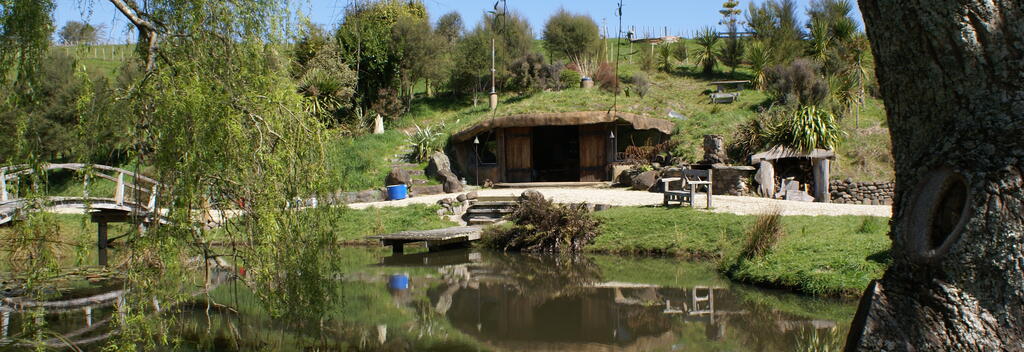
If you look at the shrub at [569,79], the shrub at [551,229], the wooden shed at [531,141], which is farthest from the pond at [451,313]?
the shrub at [569,79]

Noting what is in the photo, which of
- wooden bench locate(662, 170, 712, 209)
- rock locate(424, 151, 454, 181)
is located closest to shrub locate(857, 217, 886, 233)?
wooden bench locate(662, 170, 712, 209)

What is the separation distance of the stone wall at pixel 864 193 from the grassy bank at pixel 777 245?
4721 millimetres

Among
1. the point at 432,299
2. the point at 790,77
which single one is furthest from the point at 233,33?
the point at 790,77

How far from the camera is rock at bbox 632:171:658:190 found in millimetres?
20767

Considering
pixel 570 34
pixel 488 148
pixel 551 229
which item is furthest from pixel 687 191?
pixel 570 34

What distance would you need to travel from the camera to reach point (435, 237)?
599 inches

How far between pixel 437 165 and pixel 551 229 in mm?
8781

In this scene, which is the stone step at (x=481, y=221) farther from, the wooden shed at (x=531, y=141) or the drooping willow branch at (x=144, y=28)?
the drooping willow branch at (x=144, y=28)

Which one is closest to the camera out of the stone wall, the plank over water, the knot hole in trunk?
the knot hole in trunk

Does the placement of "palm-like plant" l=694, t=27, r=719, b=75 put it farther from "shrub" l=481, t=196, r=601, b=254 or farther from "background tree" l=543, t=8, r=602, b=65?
"shrub" l=481, t=196, r=601, b=254

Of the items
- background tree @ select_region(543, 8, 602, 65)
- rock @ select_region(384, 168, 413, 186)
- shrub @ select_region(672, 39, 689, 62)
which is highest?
background tree @ select_region(543, 8, 602, 65)

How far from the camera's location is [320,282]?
655 cm

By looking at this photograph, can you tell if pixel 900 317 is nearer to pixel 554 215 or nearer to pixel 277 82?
pixel 277 82

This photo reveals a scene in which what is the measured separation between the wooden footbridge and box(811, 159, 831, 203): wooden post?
14115mm
